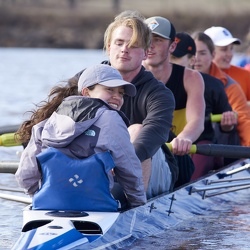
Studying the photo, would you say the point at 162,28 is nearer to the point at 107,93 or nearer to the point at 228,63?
the point at 107,93

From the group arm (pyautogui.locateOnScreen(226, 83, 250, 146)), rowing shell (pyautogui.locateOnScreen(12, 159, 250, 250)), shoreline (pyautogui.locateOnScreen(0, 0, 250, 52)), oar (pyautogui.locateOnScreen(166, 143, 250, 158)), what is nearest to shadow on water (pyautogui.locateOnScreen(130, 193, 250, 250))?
rowing shell (pyautogui.locateOnScreen(12, 159, 250, 250))

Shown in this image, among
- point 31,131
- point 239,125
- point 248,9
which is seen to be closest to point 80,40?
point 248,9

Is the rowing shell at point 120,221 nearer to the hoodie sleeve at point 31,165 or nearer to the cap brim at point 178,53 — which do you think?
the hoodie sleeve at point 31,165

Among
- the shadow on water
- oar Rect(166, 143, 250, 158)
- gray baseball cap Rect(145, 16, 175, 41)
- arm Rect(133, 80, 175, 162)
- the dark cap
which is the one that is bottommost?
the shadow on water

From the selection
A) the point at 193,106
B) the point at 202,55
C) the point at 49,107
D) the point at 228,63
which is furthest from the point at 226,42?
the point at 49,107

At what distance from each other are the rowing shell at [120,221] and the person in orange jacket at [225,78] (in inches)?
51.7

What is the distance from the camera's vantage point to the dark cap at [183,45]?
9.16 meters

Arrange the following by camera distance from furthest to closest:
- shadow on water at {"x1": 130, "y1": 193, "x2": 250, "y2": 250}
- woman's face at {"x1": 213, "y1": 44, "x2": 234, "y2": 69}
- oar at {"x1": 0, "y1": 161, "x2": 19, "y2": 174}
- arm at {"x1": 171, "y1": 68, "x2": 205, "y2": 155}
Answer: woman's face at {"x1": 213, "y1": 44, "x2": 234, "y2": 69}
arm at {"x1": 171, "y1": 68, "x2": 205, "y2": 155}
oar at {"x1": 0, "y1": 161, "x2": 19, "y2": 174}
shadow on water at {"x1": 130, "y1": 193, "x2": 250, "y2": 250}

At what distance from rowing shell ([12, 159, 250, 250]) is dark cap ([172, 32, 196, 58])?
1.29 metres

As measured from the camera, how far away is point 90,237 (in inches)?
229

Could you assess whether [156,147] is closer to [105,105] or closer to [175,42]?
[105,105]

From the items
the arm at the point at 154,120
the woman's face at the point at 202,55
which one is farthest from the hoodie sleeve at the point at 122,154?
the woman's face at the point at 202,55

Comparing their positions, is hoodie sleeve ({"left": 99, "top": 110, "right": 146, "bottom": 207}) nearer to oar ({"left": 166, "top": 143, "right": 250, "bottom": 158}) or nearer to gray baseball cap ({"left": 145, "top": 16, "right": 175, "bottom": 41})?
oar ({"left": 166, "top": 143, "right": 250, "bottom": 158})

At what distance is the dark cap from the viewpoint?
9.16 meters
